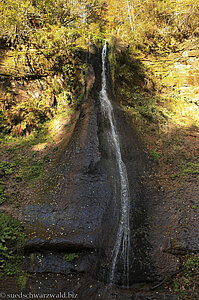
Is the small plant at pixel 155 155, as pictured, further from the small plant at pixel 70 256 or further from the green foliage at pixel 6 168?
the green foliage at pixel 6 168

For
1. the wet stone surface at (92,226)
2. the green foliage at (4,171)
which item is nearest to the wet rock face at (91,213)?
the wet stone surface at (92,226)

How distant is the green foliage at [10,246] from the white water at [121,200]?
2.42 metres

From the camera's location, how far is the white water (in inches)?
190

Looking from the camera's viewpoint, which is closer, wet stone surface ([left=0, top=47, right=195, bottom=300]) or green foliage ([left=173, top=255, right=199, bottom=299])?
green foliage ([left=173, top=255, right=199, bottom=299])

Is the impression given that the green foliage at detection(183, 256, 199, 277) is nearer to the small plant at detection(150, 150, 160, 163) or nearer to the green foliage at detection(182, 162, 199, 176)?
the green foliage at detection(182, 162, 199, 176)

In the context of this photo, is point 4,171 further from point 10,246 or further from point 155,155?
point 155,155

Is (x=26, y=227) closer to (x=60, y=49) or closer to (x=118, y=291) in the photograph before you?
(x=118, y=291)

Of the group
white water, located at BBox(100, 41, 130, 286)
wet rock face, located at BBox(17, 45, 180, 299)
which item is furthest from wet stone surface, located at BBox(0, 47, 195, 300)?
white water, located at BBox(100, 41, 130, 286)

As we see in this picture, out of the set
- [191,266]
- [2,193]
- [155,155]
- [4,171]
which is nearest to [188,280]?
[191,266]

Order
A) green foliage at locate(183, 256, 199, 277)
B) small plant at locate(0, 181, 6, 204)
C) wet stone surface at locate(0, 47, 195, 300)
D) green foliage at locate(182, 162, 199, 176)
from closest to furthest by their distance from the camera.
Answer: green foliage at locate(183, 256, 199, 277) < wet stone surface at locate(0, 47, 195, 300) < small plant at locate(0, 181, 6, 204) < green foliage at locate(182, 162, 199, 176)

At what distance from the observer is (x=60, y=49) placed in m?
9.67

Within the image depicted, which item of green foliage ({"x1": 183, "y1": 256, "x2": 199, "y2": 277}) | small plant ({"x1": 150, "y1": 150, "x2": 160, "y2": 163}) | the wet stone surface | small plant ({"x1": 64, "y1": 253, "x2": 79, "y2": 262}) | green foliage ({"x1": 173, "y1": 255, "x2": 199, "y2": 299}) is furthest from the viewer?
small plant ({"x1": 150, "y1": 150, "x2": 160, "y2": 163})

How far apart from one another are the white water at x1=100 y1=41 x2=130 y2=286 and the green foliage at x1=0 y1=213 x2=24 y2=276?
2.42 meters

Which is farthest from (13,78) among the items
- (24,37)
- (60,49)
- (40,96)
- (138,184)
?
(138,184)
